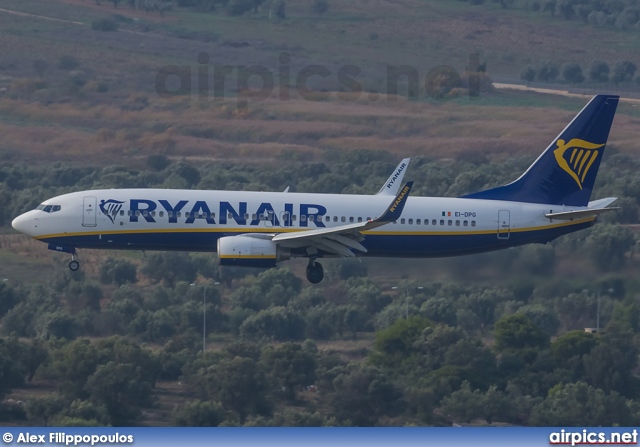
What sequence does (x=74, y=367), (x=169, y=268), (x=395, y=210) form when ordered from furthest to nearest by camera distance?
(x=169, y=268) → (x=74, y=367) → (x=395, y=210)

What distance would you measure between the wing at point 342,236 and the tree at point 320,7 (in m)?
133

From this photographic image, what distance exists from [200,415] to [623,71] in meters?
112

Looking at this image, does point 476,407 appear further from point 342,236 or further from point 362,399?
point 342,236

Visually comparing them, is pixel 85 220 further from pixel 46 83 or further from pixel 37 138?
pixel 46 83

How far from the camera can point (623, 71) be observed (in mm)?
160500

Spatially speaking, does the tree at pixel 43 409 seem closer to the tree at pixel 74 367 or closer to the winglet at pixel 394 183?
the tree at pixel 74 367

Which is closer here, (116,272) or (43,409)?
(43,409)

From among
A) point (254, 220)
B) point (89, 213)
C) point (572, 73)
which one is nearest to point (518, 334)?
point (254, 220)

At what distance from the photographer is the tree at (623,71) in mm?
159125

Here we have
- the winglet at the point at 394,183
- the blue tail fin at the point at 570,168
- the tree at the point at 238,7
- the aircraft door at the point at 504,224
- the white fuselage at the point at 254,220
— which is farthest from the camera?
the tree at the point at 238,7

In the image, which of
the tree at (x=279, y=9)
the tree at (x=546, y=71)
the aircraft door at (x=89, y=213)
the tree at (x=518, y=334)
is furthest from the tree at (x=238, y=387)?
the tree at (x=279, y=9)

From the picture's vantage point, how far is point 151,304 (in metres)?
81.1

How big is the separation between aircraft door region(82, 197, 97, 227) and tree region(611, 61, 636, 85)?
11327 cm

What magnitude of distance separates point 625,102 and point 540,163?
8619cm
